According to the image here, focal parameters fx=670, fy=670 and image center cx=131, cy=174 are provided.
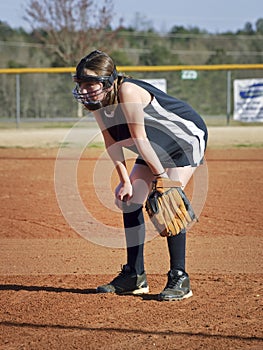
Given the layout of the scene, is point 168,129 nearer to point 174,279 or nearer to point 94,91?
point 94,91

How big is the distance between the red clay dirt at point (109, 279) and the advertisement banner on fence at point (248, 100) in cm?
1230

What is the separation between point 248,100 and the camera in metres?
21.3

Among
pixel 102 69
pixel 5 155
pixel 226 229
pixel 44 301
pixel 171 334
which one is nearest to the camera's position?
pixel 171 334

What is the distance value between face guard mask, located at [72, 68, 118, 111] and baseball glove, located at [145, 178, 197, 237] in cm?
63

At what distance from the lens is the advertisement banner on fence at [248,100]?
21125 millimetres

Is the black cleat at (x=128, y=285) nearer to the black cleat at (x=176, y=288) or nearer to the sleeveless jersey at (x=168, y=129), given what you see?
the black cleat at (x=176, y=288)

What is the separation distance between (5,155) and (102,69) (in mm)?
10716

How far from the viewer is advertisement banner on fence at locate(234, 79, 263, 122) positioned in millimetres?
21125

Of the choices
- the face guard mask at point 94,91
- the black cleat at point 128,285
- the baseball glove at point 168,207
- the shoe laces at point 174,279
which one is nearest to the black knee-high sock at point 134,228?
the black cleat at point 128,285

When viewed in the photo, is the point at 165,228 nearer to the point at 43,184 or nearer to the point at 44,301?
the point at 44,301

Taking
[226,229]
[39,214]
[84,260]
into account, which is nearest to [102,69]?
[84,260]

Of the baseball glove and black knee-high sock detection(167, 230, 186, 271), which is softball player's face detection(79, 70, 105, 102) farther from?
black knee-high sock detection(167, 230, 186, 271)

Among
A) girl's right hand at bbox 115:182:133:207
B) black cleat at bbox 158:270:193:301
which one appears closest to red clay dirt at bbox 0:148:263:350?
black cleat at bbox 158:270:193:301

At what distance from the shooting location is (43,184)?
10.3 m
